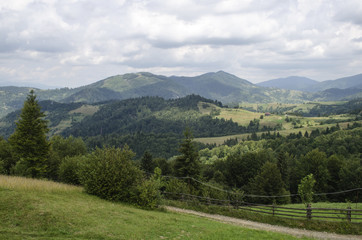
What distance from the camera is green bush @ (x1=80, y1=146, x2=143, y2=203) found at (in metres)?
28.3

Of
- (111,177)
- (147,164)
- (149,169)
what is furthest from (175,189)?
(147,164)

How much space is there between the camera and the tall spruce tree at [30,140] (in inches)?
1667

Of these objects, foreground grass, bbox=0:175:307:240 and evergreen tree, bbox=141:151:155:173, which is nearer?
foreground grass, bbox=0:175:307:240

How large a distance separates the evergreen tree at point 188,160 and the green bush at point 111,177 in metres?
16.5

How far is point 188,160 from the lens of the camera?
152 ft

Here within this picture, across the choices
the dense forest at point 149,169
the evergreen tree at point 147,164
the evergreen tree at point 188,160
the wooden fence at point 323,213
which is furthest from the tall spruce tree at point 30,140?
the evergreen tree at point 147,164

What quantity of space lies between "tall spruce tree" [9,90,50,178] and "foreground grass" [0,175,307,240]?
2156 centimetres

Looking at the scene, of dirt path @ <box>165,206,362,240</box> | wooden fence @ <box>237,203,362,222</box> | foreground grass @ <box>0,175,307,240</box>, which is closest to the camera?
foreground grass @ <box>0,175,307,240</box>

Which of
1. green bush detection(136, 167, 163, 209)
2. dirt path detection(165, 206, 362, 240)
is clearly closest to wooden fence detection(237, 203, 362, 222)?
dirt path detection(165, 206, 362, 240)

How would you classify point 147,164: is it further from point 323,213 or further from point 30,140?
point 323,213

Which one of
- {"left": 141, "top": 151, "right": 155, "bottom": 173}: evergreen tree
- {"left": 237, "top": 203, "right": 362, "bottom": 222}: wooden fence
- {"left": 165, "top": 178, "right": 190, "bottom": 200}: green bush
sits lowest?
{"left": 141, "top": 151, "right": 155, "bottom": 173}: evergreen tree

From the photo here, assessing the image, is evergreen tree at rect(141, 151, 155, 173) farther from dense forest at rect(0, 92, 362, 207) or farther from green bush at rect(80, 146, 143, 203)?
green bush at rect(80, 146, 143, 203)

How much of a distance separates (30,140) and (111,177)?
2218 centimetres

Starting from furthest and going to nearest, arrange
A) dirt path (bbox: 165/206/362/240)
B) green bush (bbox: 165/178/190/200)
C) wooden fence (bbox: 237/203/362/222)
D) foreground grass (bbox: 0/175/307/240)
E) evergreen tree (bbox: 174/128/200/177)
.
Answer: evergreen tree (bbox: 174/128/200/177) → green bush (bbox: 165/178/190/200) → wooden fence (bbox: 237/203/362/222) → dirt path (bbox: 165/206/362/240) → foreground grass (bbox: 0/175/307/240)
